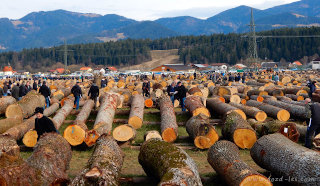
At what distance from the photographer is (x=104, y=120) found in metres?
11.7

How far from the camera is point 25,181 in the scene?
5551 millimetres

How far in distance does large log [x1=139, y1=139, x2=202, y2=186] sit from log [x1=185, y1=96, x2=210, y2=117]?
560cm

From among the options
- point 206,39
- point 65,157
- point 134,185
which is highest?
point 206,39

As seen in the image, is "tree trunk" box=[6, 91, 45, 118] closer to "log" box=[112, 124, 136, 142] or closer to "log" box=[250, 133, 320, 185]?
"log" box=[112, 124, 136, 142]

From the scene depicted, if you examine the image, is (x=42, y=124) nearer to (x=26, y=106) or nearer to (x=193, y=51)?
(x=26, y=106)

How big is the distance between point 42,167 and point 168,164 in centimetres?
230

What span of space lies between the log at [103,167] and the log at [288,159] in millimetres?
3099

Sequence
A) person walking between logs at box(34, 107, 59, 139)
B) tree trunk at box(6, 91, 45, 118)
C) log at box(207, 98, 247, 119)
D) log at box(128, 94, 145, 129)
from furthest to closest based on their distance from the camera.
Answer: tree trunk at box(6, 91, 45, 118), log at box(207, 98, 247, 119), log at box(128, 94, 145, 129), person walking between logs at box(34, 107, 59, 139)

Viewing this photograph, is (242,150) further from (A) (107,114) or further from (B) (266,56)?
(B) (266,56)

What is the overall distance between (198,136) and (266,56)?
401ft

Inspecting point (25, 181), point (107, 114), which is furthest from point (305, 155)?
point (107, 114)

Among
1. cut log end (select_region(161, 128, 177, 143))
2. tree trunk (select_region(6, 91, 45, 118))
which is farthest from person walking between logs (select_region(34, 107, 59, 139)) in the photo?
tree trunk (select_region(6, 91, 45, 118))

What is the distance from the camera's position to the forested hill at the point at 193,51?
121500 mm

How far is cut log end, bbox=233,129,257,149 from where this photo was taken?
9617mm
